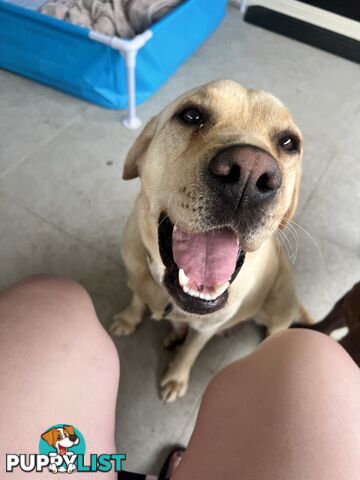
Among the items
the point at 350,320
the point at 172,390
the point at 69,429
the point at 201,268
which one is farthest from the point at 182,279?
the point at 172,390

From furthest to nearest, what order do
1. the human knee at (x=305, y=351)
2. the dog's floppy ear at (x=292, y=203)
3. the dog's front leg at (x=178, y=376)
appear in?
the dog's front leg at (x=178, y=376), the dog's floppy ear at (x=292, y=203), the human knee at (x=305, y=351)

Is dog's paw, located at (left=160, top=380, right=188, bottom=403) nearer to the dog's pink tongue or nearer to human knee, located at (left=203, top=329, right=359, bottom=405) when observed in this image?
human knee, located at (left=203, top=329, right=359, bottom=405)

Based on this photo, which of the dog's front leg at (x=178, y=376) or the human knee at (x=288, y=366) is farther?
the dog's front leg at (x=178, y=376)

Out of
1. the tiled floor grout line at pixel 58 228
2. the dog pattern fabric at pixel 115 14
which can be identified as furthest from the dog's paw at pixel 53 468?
the dog pattern fabric at pixel 115 14

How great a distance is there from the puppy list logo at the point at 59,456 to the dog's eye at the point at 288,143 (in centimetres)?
95

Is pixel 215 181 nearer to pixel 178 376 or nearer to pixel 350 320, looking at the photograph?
pixel 350 320

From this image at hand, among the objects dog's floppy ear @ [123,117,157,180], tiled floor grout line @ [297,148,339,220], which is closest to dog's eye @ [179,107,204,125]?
dog's floppy ear @ [123,117,157,180]

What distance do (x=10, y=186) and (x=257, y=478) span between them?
2065 millimetres

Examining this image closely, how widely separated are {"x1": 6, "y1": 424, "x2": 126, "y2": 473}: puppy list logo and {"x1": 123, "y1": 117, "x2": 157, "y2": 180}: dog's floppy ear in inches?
33.6

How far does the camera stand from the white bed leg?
2.29 m

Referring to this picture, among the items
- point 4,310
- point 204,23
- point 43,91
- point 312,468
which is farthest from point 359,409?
point 204,23

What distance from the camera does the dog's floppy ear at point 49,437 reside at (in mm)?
833

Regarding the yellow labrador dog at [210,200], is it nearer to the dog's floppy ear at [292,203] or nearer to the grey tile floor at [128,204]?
the dog's floppy ear at [292,203]

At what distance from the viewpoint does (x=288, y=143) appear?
117 centimetres
